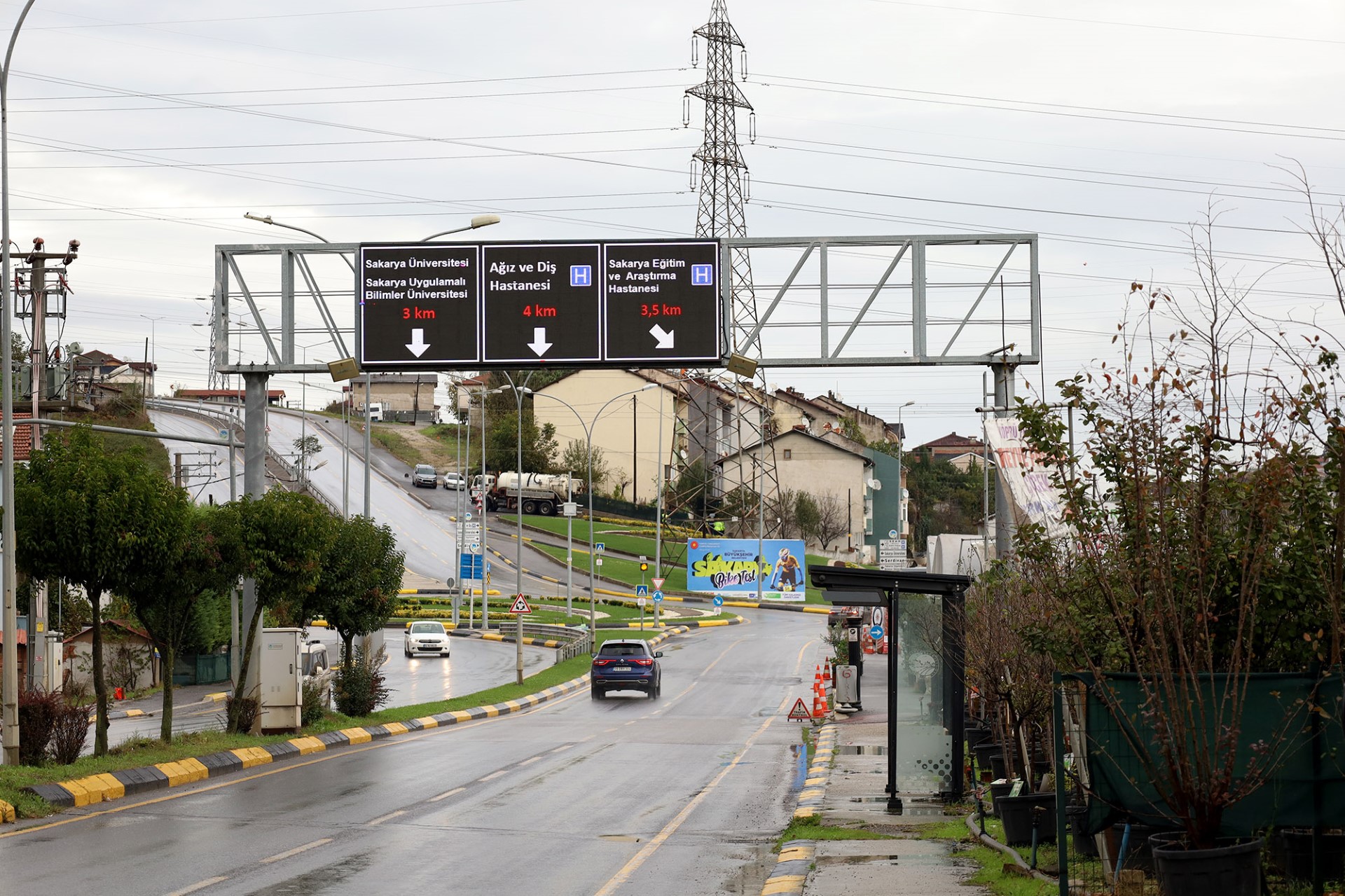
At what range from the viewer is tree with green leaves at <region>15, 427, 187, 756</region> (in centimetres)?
1922

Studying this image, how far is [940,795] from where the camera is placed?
17.5 metres

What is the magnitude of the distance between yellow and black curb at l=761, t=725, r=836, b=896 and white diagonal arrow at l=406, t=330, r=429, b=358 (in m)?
9.27

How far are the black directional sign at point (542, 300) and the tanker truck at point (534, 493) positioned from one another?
259 feet

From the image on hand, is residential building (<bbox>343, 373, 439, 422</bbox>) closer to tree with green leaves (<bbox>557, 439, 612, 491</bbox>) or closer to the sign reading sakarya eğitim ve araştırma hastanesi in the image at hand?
tree with green leaves (<bbox>557, 439, 612, 491</bbox>)

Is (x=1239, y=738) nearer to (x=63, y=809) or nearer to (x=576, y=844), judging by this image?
(x=576, y=844)

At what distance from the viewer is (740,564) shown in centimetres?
7400

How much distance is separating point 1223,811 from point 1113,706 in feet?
3.23

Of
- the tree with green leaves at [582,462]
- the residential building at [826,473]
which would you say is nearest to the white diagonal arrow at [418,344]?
the residential building at [826,473]

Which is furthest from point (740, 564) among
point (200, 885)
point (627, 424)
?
point (200, 885)

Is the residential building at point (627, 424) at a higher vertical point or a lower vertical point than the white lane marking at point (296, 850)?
higher

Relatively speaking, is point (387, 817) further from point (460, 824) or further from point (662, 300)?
point (662, 300)

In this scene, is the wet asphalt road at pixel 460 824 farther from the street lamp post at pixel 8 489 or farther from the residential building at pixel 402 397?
the residential building at pixel 402 397

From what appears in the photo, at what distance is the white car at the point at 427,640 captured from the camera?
5453 cm

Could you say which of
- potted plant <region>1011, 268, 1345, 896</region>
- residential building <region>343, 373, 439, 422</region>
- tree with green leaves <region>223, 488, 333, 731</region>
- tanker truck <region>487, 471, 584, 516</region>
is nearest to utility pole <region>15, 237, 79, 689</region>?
tree with green leaves <region>223, 488, 333, 731</region>
